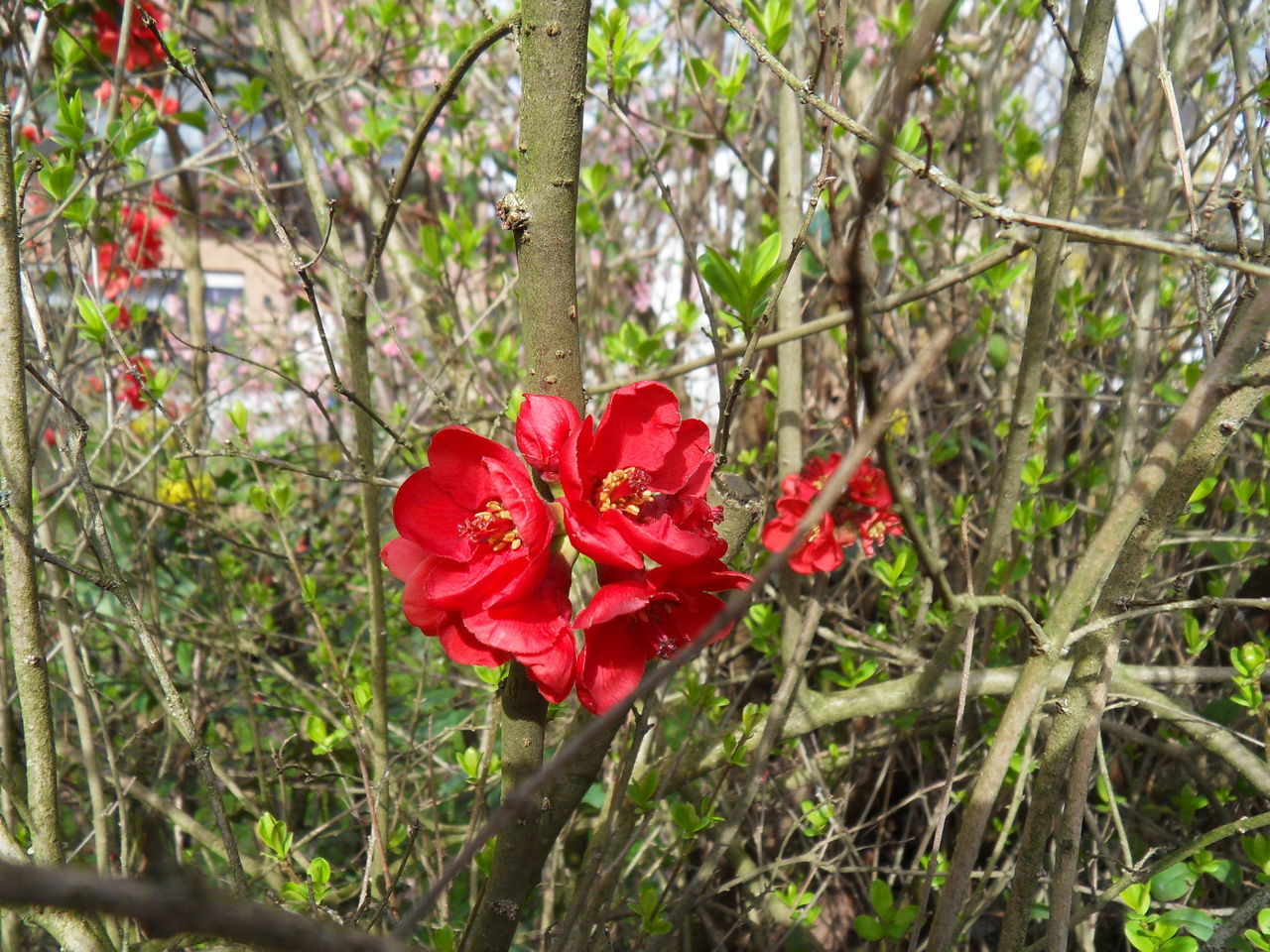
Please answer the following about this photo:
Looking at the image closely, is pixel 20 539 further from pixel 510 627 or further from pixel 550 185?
pixel 550 185

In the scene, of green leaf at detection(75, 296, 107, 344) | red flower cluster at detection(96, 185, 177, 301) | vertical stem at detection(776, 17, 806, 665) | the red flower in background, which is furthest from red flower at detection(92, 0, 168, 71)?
vertical stem at detection(776, 17, 806, 665)

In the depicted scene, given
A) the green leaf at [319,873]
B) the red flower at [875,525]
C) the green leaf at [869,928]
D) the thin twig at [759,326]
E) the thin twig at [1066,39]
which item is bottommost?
the green leaf at [869,928]

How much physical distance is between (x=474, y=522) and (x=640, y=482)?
0.18 meters

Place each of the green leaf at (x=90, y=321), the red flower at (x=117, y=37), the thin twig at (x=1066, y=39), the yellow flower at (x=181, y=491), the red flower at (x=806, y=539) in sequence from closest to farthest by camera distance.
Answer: the thin twig at (x=1066, y=39) < the red flower at (x=806, y=539) < the green leaf at (x=90, y=321) < the yellow flower at (x=181, y=491) < the red flower at (x=117, y=37)

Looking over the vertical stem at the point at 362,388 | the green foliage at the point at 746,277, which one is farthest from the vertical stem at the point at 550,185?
the vertical stem at the point at 362,388

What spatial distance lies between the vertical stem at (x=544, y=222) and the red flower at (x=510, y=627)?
0.07m

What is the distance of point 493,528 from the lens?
3.29 ft

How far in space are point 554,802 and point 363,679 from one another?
1.02 m

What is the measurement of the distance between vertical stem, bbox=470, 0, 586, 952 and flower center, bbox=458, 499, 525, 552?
0.43 ft

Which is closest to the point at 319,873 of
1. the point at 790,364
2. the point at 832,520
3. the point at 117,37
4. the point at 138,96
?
the point at 832,520

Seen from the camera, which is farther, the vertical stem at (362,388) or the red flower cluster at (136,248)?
the red flower cluster at (136,248)

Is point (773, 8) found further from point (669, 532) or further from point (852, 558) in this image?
point (852, 558)

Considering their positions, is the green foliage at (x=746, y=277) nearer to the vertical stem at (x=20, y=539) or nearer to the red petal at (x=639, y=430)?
the red petal at (x=639, y=430)

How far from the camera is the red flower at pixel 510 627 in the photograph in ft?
2.96
